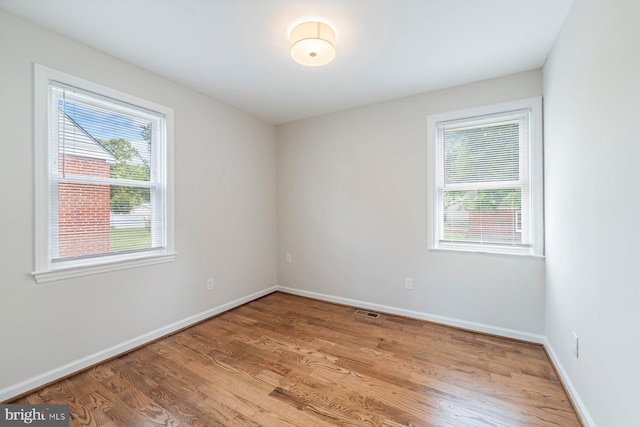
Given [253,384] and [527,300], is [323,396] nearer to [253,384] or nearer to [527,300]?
[253,384]

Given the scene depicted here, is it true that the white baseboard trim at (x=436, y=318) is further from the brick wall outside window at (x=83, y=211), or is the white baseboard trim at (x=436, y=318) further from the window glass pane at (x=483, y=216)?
the brick wall outside window at (x=83, y=211)

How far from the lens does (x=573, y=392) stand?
1.65 metres

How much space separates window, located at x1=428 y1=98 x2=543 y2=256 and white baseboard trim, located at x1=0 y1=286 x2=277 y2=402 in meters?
2.69

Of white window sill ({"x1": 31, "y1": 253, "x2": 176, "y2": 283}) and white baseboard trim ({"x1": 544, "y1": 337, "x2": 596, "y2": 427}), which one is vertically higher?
white window sill ({"x1": 31, "y1": 253, "x2": 176, "y2": 283})

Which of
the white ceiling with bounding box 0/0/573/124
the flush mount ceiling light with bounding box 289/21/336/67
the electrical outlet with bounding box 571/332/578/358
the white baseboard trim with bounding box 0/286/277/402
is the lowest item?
the white baseboard trim with bounding box 0/286/277/402

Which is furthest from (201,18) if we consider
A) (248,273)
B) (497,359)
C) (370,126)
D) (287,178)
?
(497,359)

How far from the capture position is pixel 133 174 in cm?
239

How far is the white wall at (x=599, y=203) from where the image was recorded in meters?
1.09

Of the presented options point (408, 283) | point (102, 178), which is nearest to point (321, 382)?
point (408, 283)

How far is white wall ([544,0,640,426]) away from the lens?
109 cm

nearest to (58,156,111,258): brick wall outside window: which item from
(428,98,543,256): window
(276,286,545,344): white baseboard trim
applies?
(276,286,545,344): white baseboard trim

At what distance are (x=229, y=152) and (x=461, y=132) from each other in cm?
266

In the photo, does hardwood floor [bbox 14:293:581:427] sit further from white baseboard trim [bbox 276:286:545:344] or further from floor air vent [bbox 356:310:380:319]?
floor air vent [bbox 356:310:380:319]

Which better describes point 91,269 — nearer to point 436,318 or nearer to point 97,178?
point 97,178
